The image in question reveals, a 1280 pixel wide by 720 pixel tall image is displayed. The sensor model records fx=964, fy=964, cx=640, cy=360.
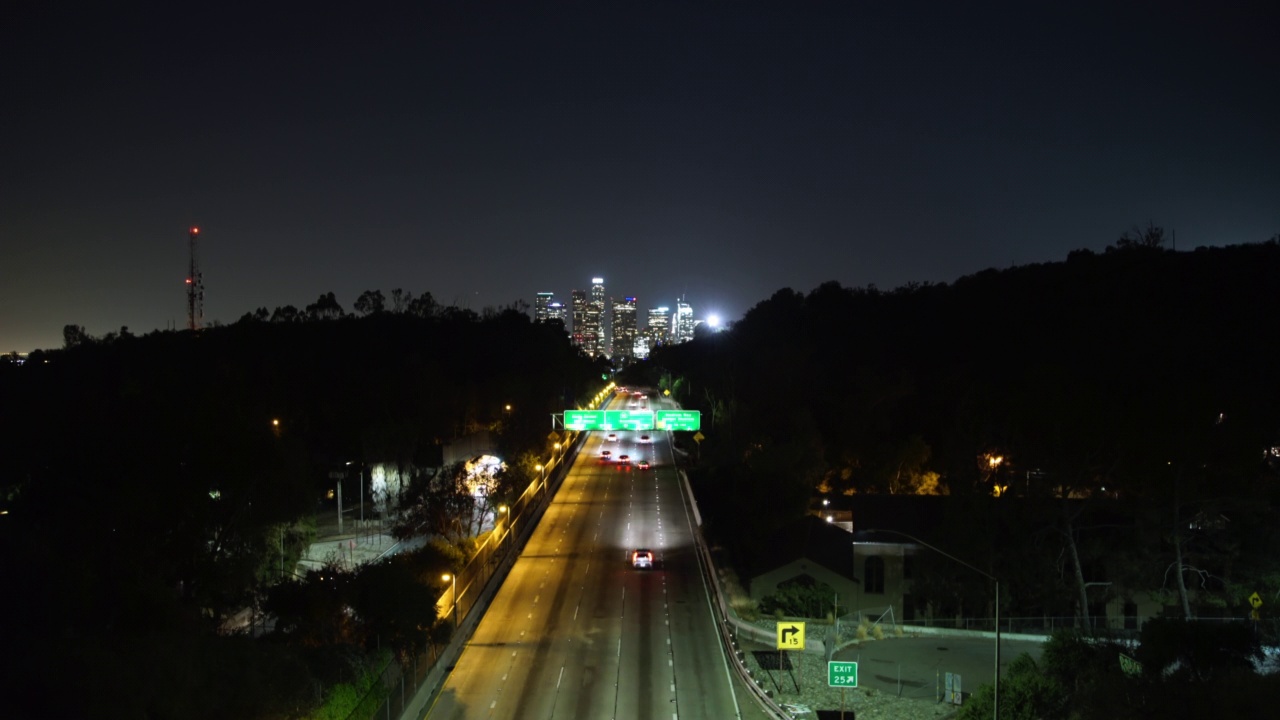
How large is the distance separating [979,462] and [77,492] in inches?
1547

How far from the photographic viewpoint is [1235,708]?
48.9 ft

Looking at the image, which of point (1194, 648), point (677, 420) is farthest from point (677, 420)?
point (1194, 648)

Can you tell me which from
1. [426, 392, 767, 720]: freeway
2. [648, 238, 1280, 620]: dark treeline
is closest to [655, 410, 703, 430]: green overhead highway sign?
[426, 392, 767, 720]: freeway

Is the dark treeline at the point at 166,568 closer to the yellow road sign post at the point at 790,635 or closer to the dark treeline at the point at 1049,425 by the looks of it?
the yellow road sign post at the point at 790,635

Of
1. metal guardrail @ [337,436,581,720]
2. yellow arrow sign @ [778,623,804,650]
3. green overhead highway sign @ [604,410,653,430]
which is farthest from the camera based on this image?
green overhead highway sign @ [604,410,653,430]

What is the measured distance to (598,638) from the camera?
29.0m

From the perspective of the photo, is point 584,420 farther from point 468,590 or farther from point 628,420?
point 468,590

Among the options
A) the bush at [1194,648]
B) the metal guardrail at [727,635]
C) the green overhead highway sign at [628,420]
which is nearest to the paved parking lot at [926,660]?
the metal guardrail at [727,635]

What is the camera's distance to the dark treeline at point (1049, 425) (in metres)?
38.3

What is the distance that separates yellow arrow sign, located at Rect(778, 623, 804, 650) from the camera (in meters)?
22.8

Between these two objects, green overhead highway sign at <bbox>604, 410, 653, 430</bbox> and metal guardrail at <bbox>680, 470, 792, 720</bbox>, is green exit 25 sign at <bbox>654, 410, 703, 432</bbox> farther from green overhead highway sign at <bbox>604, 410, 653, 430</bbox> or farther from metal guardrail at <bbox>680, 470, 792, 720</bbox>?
metal guardrail at <bbox>680, 470, 792, 720</bbox>

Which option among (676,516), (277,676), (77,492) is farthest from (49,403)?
(277,676)

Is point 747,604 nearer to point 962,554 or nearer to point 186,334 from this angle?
point 962,554

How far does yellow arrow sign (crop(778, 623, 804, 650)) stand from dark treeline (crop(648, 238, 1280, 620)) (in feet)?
56.0
